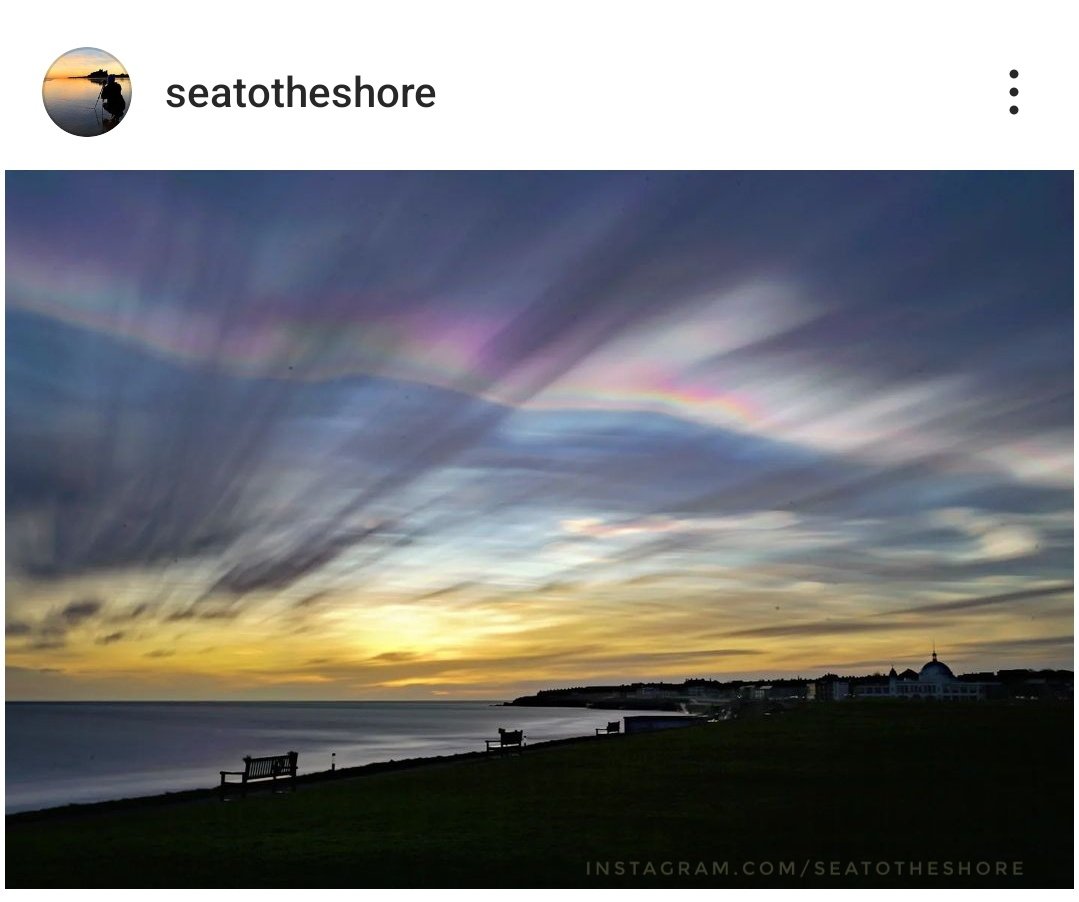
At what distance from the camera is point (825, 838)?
12.9m

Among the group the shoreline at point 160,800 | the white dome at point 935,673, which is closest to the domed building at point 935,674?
the white dome at point 935,673

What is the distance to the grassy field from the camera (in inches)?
A: 439

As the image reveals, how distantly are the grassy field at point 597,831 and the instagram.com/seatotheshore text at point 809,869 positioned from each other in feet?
0.13

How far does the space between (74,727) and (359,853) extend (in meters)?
123

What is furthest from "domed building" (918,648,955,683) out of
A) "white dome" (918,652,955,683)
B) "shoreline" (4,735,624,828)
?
"shoreline" (4,735,624,828)

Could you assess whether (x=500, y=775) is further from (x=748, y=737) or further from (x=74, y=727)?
(x=74, y=727)
